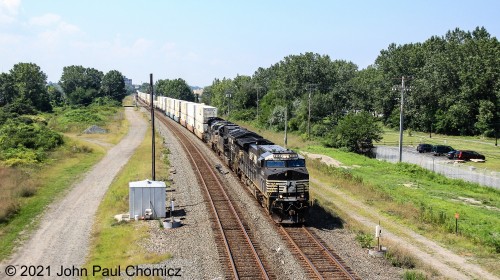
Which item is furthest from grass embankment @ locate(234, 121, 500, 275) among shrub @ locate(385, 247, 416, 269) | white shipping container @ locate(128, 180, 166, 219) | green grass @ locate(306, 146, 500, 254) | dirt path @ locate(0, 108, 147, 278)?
dirt path @ locate(0, 108, 147, 278)

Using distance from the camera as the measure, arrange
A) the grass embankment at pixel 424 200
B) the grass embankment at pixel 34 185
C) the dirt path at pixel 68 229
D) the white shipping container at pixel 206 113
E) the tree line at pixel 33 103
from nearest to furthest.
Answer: the dirt path at pixel 68 229 < the grass embankment at pixel 424 200 < the grass embankment at pixel 34 185 < the tree line at pixel 33 103 < the white shipping container at pixel 206 113

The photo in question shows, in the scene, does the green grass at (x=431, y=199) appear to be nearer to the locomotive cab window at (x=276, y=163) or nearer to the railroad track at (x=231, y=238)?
the locomotive cab window at (x=276, y=163)

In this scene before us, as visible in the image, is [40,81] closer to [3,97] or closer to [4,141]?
[3,97]

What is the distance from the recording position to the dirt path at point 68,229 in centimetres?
2088

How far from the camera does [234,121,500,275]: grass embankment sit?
81.8ft

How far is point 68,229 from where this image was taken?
25.9 m

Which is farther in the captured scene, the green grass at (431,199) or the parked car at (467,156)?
the parked car at (467,156)

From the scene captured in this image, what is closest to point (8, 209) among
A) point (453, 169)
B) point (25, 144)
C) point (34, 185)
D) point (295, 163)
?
point (34, 185)

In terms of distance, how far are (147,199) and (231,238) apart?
23.0 ft

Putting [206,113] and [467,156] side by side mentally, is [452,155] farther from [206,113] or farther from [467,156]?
[206,113]

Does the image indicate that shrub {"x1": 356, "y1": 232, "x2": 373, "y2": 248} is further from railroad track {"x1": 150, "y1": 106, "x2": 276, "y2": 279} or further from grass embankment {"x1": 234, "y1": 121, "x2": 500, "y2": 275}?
railroad track {"x1": 150, "y1": 106, "x2": 276, "y2": 279}

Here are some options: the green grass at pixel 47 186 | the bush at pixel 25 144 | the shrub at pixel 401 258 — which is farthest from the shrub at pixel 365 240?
the bush at pixel 25 144

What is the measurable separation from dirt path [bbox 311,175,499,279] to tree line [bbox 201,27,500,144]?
3635 cm

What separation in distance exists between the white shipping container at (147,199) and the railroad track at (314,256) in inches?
301
